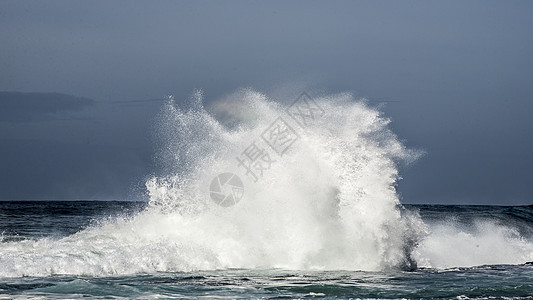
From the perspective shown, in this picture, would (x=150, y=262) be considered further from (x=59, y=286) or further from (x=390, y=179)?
(x=390, y=179)

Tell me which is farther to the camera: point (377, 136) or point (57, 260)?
point (377, 136)

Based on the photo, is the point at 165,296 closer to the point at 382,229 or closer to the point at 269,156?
the point at 382,229

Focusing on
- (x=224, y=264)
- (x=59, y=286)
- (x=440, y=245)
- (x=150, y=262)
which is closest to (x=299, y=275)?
(x=224, y=264)

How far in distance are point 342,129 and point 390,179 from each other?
1746mm

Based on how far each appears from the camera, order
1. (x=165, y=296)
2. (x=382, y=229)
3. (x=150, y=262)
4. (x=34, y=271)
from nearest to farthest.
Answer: (x=165, y=296)
(x=34, y=271)
(x=150, y=262)
(x=382, y=229)

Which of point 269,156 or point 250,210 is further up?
point 269,156

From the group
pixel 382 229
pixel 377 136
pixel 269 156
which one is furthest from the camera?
pixel 269 156

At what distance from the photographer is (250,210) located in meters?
16.9

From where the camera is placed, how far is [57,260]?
1359 cm

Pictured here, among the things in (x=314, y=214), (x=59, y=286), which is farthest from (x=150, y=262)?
(x=314, y=214)

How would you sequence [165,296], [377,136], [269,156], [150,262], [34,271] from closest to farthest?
[165,296] < [34,271] < [150,262] < [377,136] < [269,156]

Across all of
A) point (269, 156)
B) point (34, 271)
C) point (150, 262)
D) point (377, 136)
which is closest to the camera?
point (34, 271)

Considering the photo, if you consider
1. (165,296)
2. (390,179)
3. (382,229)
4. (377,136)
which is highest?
(377,136)

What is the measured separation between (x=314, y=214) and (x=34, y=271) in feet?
20.3
